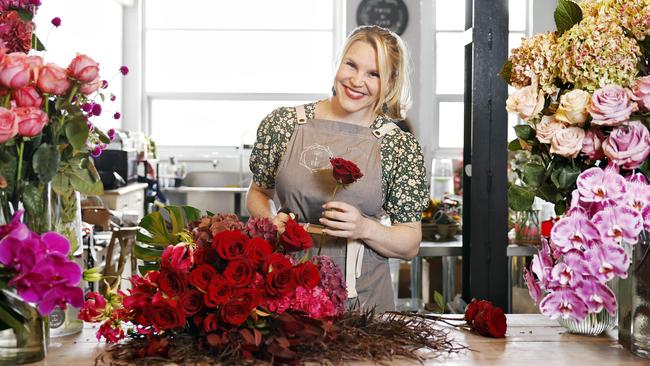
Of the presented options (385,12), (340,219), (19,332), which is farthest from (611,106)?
(385,12)

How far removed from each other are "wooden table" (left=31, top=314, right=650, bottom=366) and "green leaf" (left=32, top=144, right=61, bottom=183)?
12.2 inches

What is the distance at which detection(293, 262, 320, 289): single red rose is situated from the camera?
1.27 meters

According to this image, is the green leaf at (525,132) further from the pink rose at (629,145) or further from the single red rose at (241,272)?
the single red rose at (241,272)

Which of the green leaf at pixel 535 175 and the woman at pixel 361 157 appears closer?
the green leaf at pixel 535 175

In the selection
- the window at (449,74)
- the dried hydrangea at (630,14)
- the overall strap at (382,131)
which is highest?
the window at (449,74)

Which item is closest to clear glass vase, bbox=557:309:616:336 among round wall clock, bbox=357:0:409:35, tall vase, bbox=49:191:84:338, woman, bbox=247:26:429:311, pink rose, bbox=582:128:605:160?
pink rose, bbox=582:128:605:160

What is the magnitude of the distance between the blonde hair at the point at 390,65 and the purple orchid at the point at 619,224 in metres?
0.90

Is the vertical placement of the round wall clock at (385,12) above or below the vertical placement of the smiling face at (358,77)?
above

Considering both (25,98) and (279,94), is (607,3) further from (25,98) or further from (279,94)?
(279,94)

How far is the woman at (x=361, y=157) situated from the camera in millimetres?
2105

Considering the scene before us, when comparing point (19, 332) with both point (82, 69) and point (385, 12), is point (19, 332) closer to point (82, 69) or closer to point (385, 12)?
point (82, 69)

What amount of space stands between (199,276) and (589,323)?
0.80 metres

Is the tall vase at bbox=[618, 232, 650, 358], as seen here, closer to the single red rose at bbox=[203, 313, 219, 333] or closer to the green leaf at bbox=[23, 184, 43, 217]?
the single red rose at bbox=[203, 313, 219, 333]

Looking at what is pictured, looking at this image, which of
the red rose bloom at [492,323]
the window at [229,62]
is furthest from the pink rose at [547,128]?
the window at [229,62]
